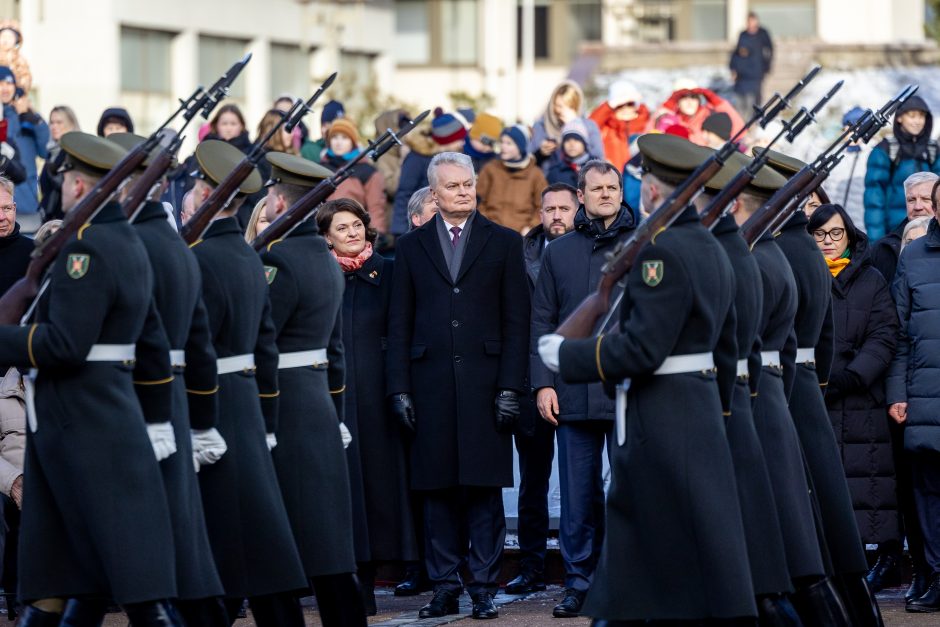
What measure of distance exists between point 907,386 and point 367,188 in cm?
629

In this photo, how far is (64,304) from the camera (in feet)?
24.3

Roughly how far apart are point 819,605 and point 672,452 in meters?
1.10

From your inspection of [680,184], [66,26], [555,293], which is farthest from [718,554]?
[66,26]

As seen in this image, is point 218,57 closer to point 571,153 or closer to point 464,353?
point 571,153

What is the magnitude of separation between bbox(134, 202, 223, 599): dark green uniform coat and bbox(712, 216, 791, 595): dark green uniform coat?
6.24ft

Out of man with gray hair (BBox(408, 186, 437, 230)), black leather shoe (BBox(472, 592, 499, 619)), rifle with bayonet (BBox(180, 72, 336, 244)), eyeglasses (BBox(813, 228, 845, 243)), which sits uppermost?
rifle with bayonet (BBox(180, 72, 336, 244))

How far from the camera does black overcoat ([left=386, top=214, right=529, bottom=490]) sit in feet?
34.1

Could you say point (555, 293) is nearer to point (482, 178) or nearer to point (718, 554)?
point (718, 554)

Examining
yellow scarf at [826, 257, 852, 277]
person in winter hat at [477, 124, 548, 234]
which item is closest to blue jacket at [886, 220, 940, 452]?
yellow scarf at [826, 257, 852, 277]

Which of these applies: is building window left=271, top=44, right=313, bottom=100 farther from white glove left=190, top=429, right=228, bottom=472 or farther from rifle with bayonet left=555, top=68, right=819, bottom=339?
rifle with bayonet left=555, top=68, right=819, bottom=339

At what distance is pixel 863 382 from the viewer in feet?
34.9

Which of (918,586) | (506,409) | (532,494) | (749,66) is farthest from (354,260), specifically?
(749,66)

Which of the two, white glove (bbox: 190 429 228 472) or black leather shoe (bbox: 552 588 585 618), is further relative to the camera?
black leather shoe (bbox: 552 588 585 618)

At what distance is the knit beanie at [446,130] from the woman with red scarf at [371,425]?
17.1ft
